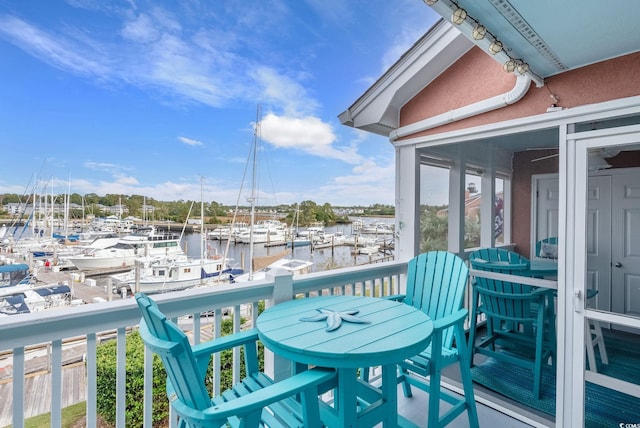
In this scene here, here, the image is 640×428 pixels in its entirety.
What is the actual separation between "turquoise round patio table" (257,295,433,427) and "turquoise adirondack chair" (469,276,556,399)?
5.04ft

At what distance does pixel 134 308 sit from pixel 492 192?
4153 millimetres

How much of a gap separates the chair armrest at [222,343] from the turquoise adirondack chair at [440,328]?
1.00 meters

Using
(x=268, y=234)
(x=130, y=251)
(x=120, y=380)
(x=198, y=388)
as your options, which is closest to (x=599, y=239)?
(x=198, y=388)

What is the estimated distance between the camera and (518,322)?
2939mm

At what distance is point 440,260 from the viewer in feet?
7.77

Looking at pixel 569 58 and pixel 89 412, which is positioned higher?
pixel 569 58

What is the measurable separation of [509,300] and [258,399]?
2.64m

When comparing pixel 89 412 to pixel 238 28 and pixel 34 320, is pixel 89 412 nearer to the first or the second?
pixel 34 320

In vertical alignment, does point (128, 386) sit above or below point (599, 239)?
below

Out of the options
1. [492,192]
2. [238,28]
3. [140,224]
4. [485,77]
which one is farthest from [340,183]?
[485,77]

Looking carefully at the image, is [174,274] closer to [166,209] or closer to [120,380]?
[166,209]

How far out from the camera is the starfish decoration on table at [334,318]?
1548mm

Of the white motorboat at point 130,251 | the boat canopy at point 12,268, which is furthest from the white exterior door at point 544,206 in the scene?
the white motorboat at point 130,251

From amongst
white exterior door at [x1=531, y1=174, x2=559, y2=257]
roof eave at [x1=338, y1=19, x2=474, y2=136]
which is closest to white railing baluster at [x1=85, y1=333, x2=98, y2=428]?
roof eave at [x1=338, y1=19, x2=474, y2=136]
